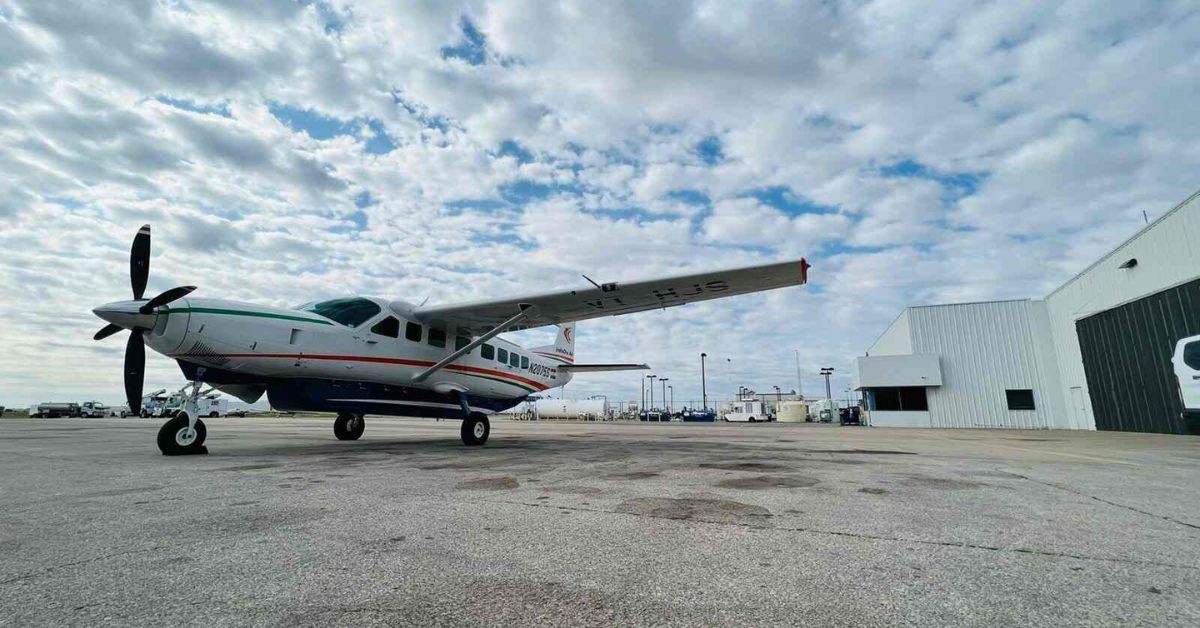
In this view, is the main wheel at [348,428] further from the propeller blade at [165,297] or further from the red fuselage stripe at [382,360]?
the propeller blade at [165,297]

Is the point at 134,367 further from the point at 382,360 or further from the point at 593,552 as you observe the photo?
the point at 593,552

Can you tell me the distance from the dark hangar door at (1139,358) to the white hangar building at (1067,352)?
50 millimetres

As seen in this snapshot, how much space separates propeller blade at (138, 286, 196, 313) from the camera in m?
7.47

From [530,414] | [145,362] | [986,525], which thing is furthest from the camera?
[530,414]

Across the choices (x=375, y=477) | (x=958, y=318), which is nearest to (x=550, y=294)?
(x=375, y=477)

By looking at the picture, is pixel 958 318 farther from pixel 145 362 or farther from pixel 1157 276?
pixel 145 362

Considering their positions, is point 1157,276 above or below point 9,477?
above

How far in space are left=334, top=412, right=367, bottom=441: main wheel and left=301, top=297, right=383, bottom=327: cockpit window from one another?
4.27 m

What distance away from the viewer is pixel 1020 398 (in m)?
31.6

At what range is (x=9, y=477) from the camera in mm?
5707

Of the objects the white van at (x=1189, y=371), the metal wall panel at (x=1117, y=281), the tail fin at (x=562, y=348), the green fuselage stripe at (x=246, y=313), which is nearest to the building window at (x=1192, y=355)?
the white van at (x=1189, y=371)

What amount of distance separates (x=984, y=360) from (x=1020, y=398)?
2.95 metres

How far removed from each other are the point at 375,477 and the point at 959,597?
18.3 ft

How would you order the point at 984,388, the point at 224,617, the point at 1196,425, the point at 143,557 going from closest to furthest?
the point at 224,617, the point at 143,557, the point at 1196,425, the point at 984,388
